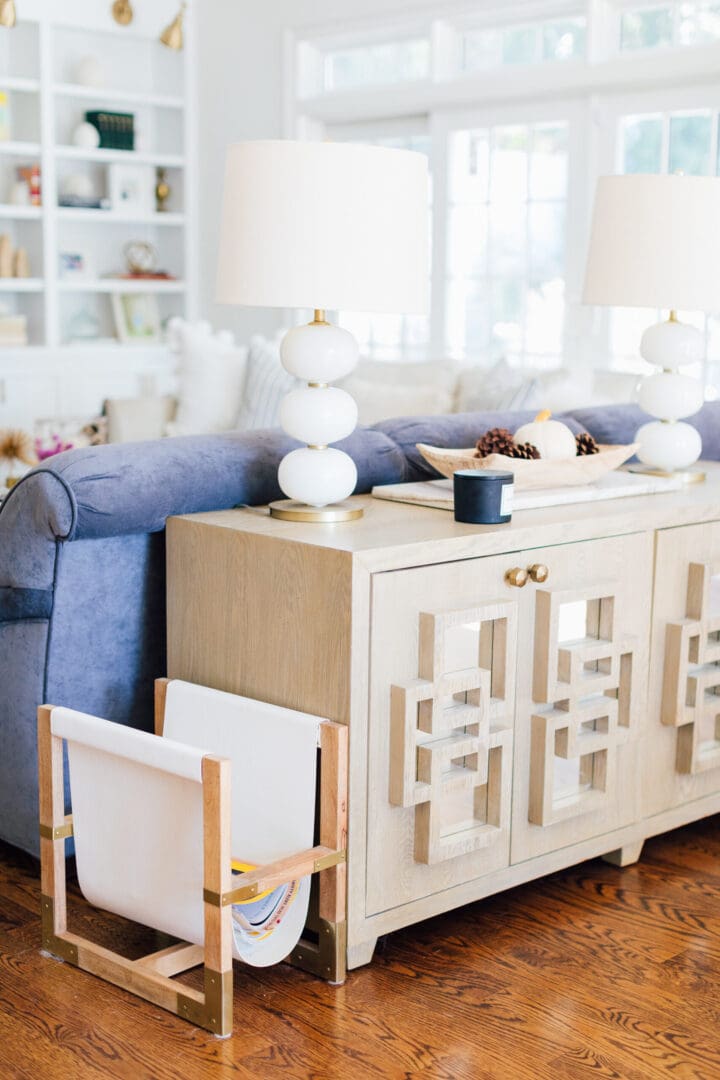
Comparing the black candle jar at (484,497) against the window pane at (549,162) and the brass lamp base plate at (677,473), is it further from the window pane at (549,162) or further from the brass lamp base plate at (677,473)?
the window pane at (549,162)

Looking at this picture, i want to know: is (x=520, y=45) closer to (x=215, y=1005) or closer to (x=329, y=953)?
(x=329, y=953)

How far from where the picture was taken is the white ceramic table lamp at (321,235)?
7.51ft

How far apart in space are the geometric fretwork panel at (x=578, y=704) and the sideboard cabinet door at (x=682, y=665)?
0.49 ft

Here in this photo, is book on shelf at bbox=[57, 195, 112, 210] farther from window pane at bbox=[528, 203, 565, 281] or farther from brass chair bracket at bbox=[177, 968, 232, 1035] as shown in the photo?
brass chair bracket at bbox=[177, 968, 232, 1035]

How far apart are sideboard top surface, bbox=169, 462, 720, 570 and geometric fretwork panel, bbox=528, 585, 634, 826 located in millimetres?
120

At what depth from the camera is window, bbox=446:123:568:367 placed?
5832mm

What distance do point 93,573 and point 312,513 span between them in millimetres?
437

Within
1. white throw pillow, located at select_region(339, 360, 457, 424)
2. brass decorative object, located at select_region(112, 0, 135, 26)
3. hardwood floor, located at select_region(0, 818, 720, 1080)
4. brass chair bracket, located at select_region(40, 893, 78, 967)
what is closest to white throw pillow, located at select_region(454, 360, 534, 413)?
white throw pillow, located at select_region(339, 360, 457, 424)

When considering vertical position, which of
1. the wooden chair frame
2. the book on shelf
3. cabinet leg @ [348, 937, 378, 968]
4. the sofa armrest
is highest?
the book on shelf

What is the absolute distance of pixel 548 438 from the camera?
277 centimetres

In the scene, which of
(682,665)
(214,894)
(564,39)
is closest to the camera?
(214,894)

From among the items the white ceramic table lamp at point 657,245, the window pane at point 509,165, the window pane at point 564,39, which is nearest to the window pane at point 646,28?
the window pane at point 564,39

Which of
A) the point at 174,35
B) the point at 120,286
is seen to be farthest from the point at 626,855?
the point at 174,35

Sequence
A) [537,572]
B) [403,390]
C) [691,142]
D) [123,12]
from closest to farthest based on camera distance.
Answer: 1. [537,572]
2. [403,390]
3. [691,142]
4. [123,12]
